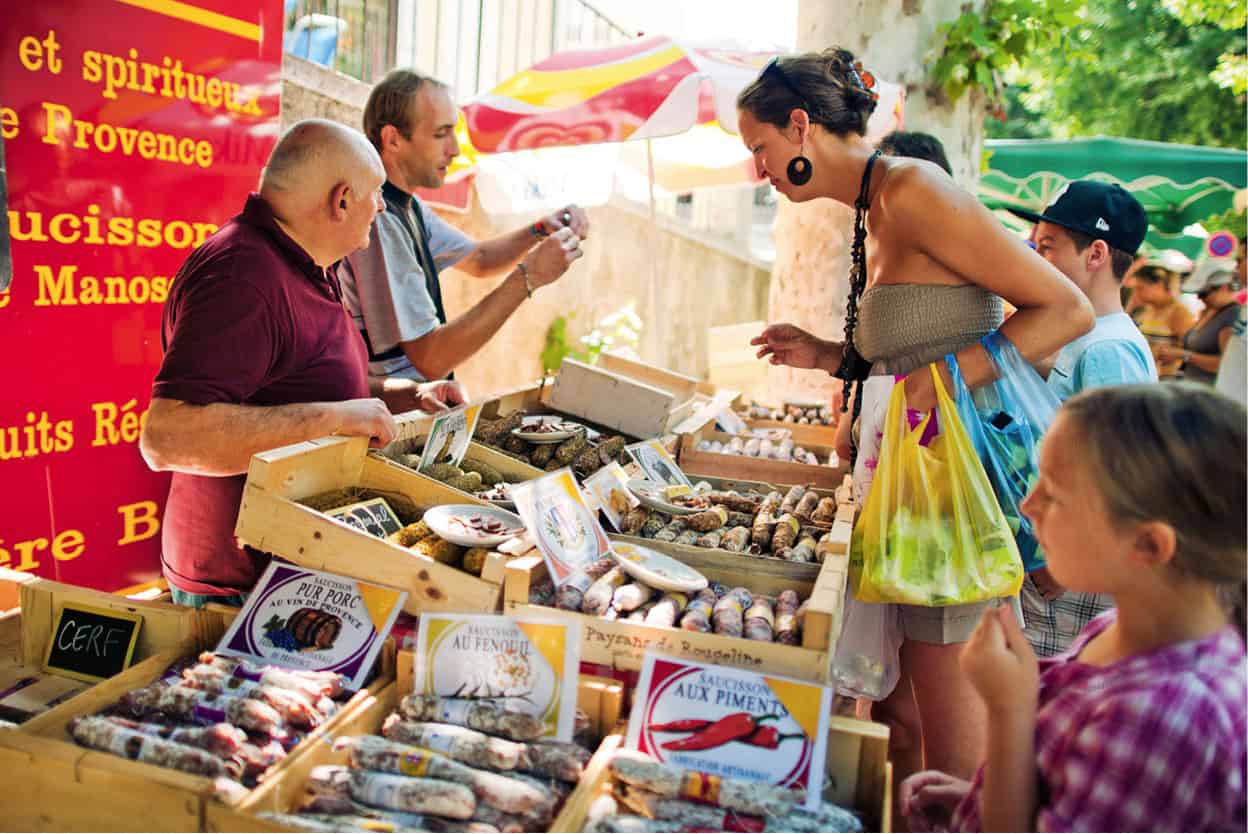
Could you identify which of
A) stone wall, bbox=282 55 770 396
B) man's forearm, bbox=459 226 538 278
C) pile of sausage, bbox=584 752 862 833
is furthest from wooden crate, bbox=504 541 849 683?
stone wall, bbox=282 55 770 396

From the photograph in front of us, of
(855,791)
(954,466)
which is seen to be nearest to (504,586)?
(855,791)

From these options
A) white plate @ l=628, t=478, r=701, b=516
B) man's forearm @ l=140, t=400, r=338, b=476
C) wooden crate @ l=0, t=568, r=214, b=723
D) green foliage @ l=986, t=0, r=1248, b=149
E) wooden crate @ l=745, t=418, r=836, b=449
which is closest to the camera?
wooden crate @ l=0, t=568, r=214, b=723

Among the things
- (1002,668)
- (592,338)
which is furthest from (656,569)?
(592,338)

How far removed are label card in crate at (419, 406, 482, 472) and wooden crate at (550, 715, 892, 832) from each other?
124 centimetres

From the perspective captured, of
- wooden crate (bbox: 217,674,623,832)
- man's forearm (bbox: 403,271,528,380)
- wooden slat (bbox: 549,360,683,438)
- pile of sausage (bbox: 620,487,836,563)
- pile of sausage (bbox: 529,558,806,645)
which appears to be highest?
man's forearm (bbox: 403,271,528,380)

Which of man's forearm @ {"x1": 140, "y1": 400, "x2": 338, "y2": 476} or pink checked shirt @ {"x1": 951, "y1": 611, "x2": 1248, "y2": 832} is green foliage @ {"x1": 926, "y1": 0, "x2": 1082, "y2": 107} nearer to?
man's forearm @ {"x1": 140, "y1": 400, "x2": 338, "y2": 476}

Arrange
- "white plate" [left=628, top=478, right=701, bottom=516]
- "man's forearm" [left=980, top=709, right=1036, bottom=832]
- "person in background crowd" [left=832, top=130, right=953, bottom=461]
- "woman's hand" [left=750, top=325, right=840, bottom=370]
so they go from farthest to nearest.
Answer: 1. "person in background crowd" [left=832, top=130, right=953, bottom=461]
2. "woman's hand" [left=750, top=325, right=840, bottom=370]
3. "white plate" [left=628, top=478, right=701, bottom=516]
4. "man's forearm" [left=980, top=709, right=1036, bottom=832]

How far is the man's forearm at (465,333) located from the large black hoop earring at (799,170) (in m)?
1.34

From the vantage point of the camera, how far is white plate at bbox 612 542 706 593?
2.21 metres

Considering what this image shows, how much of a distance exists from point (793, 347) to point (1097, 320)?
3.28ft

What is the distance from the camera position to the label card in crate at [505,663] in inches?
73.7

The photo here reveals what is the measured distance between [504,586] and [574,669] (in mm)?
280

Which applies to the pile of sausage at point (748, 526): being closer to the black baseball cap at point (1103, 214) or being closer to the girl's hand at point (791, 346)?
the girl's hand at point (791, 346)

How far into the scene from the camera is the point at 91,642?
2.19 m
